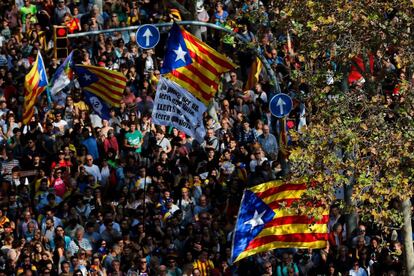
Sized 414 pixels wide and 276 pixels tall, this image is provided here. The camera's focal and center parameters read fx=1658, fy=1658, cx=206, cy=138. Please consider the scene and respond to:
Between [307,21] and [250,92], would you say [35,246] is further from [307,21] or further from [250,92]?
[250,92]

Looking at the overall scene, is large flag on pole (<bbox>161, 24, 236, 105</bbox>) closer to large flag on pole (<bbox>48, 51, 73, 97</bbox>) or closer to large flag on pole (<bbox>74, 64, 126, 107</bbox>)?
large flag on pole (<bbox>74, 64, 126, 107</bbox>)

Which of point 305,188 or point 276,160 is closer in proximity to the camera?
point 305,188

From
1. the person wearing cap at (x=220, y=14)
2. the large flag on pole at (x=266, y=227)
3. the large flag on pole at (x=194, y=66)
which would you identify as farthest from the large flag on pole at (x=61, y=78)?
the large flag on pole at (x=266, y=227)

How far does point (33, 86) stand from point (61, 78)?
1146mm

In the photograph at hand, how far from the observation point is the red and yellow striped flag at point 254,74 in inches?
1548

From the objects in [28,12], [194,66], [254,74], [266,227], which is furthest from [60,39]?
[266,227]

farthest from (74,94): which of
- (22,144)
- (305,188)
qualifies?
(305,188)

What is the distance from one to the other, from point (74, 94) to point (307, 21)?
424 inches

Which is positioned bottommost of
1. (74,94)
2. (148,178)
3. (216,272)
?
(216,272)

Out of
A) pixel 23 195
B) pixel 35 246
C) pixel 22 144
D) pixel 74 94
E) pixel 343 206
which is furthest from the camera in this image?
pixel 74 94

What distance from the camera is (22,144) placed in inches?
1417

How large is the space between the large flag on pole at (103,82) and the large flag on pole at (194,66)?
13.5 ft

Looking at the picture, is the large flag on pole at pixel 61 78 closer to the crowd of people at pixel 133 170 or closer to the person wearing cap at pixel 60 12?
the crowd of people at pixel 133 170

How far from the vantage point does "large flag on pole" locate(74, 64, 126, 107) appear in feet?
120
